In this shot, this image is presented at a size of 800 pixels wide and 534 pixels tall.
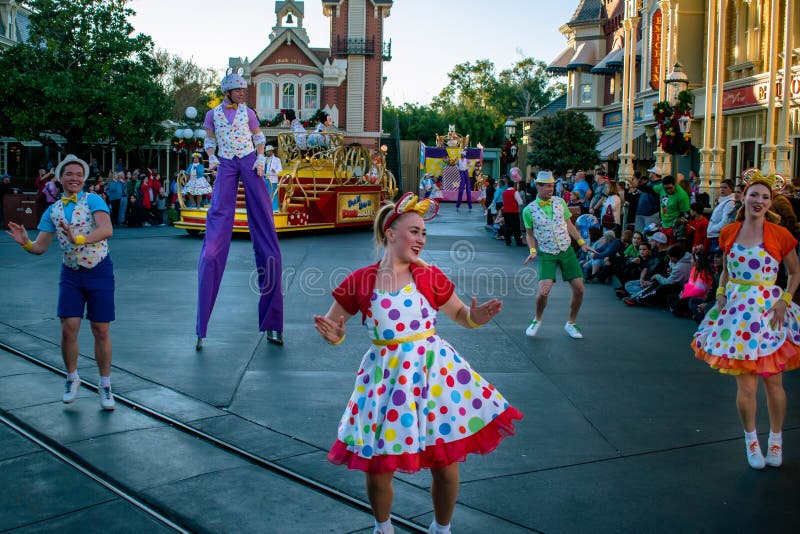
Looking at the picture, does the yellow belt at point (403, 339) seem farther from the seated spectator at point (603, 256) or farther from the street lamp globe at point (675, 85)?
the street lamp globe at point (675, 85)

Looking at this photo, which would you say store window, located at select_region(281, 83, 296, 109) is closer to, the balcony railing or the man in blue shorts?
the balcony railing

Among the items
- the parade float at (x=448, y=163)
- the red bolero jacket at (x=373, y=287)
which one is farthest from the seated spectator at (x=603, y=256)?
the parade float at (x=448, y=163)

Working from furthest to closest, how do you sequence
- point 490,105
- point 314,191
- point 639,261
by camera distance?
point 490,105 → point 314,191 → point 639,261

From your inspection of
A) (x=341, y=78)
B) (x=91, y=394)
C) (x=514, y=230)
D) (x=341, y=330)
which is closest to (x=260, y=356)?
(x=91, y=394)

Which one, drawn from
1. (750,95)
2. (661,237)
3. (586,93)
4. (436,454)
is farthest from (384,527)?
(586,93)

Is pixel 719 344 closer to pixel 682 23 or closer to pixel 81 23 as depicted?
pixel 682 23

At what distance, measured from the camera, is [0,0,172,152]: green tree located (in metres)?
28.8

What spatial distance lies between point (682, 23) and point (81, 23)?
66.0 feet

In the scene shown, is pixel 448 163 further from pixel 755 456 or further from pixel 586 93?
pixel 755 456

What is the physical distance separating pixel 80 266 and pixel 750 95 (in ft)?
57.0

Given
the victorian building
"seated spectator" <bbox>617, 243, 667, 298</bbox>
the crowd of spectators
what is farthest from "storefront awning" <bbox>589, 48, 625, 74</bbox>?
"seated spectator" <bbox>617, 243, 667, 298</bbox>

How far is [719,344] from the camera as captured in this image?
4.97 m

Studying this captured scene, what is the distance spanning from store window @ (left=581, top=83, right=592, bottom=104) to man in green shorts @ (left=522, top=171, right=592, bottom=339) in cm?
2954

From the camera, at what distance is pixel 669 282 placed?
10836 mm
